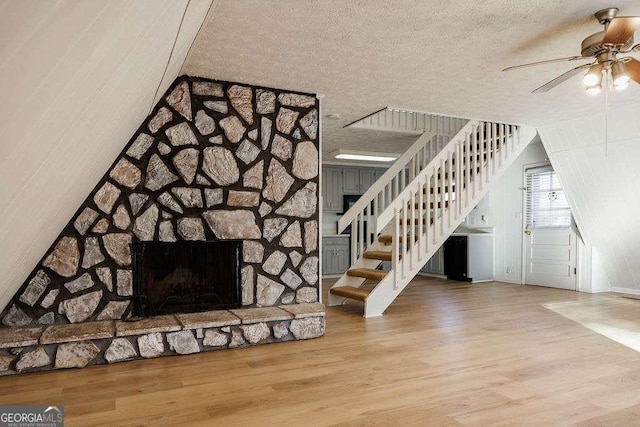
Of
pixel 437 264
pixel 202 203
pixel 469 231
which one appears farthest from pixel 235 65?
pixel 437 264

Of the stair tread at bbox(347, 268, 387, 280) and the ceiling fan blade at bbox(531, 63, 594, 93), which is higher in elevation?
the ceiling fan blade at bbox(531, 63, 594, 93)

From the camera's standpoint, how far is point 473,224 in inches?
323

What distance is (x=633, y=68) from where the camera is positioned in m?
2.73

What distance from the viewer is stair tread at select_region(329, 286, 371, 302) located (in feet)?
15.8

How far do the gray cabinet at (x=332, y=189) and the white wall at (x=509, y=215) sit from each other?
2815mm

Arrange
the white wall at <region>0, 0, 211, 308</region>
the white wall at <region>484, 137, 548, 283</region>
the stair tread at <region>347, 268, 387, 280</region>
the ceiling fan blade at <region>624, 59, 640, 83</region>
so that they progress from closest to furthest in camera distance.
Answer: the white wall at <region>0, 0, 211, 308</region>, the ceiling fan blade at <region>624, 59, 640, 83</region>, the stair tread at <region>347, 268, 387, 280</region>, the white wall at <region>484, 137, 548, 283</region>

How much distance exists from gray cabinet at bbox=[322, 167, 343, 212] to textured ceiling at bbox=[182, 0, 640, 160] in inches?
155

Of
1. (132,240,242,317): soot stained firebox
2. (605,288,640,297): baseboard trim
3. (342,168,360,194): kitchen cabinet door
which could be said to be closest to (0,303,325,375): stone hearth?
(132,240,242,317): soot stained firebox

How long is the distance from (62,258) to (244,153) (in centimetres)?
167

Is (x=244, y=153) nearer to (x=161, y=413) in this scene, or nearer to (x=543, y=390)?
(x=161, y=413)

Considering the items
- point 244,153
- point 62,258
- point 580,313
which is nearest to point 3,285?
point 62,258

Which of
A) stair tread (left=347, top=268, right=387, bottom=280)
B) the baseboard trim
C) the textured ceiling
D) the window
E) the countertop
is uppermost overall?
the textured ceiling

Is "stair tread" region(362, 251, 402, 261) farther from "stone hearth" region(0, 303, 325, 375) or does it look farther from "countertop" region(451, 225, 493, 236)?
"countertop" region(451, 225, 493, 236)

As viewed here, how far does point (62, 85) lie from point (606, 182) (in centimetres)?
593
